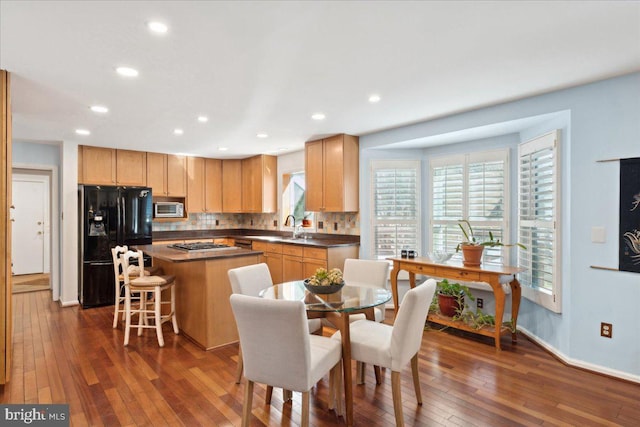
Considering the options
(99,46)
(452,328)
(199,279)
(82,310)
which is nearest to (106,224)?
(82,310)

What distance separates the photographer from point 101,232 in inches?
201

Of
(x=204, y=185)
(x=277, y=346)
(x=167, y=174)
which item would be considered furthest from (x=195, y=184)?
(x=277, y=346)

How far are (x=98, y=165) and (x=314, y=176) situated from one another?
11.1 ft

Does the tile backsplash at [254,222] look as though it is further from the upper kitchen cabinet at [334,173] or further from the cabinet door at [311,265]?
the cabinet door at [311,265]

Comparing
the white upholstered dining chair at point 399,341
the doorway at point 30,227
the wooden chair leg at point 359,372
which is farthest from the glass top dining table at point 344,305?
the doorway at point 30,227

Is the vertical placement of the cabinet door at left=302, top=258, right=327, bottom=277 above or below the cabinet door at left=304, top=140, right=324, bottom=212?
below

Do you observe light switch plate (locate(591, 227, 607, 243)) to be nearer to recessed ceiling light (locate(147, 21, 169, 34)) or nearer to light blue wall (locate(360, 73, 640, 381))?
light blue wall (locate(360, 73, 640, 381))

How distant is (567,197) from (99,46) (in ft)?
12.4

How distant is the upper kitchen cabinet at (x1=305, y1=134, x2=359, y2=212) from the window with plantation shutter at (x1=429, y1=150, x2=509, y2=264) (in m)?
1.08

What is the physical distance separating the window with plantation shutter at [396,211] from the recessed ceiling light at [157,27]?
3.36 metres

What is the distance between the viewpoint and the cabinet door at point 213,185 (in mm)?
6660

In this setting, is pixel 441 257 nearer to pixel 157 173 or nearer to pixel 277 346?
pixel 277 346

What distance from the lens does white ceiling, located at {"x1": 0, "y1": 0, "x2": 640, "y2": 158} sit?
6.14 feet

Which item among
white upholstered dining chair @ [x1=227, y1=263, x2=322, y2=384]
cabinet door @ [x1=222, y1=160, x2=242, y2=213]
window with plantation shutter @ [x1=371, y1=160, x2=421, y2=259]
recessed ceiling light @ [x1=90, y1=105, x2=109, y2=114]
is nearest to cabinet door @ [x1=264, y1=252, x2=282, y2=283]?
window with plantation shutter @ [x1=371, y1=160, x2=421, y2=259]
